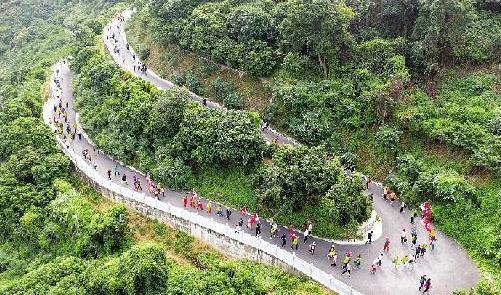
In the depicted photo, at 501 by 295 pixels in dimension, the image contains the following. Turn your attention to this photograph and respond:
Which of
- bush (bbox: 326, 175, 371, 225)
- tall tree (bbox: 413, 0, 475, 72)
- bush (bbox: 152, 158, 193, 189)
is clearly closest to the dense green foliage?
bush (bbox: 152, 158, 193, 189)

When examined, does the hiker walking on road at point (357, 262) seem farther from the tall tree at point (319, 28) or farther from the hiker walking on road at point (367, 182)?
the tall tree at point (319, 28)

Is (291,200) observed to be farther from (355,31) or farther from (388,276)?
(355,31)

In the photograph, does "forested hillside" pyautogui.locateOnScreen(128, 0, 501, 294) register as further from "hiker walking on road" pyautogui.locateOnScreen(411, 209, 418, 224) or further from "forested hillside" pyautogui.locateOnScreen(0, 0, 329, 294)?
"forested hillside" pyautogui.locateOnScreen(0, 0, 329, 294)

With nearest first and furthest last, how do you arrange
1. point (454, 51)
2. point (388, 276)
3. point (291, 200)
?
point (388, 276) < point (291, 200) < point (454, 51)

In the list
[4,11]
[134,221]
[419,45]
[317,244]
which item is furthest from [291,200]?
[4,11]

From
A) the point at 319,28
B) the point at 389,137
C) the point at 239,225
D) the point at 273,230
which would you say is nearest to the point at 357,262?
the point at 273,230

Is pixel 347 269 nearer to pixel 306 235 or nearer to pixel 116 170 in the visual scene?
pixel 306 235
